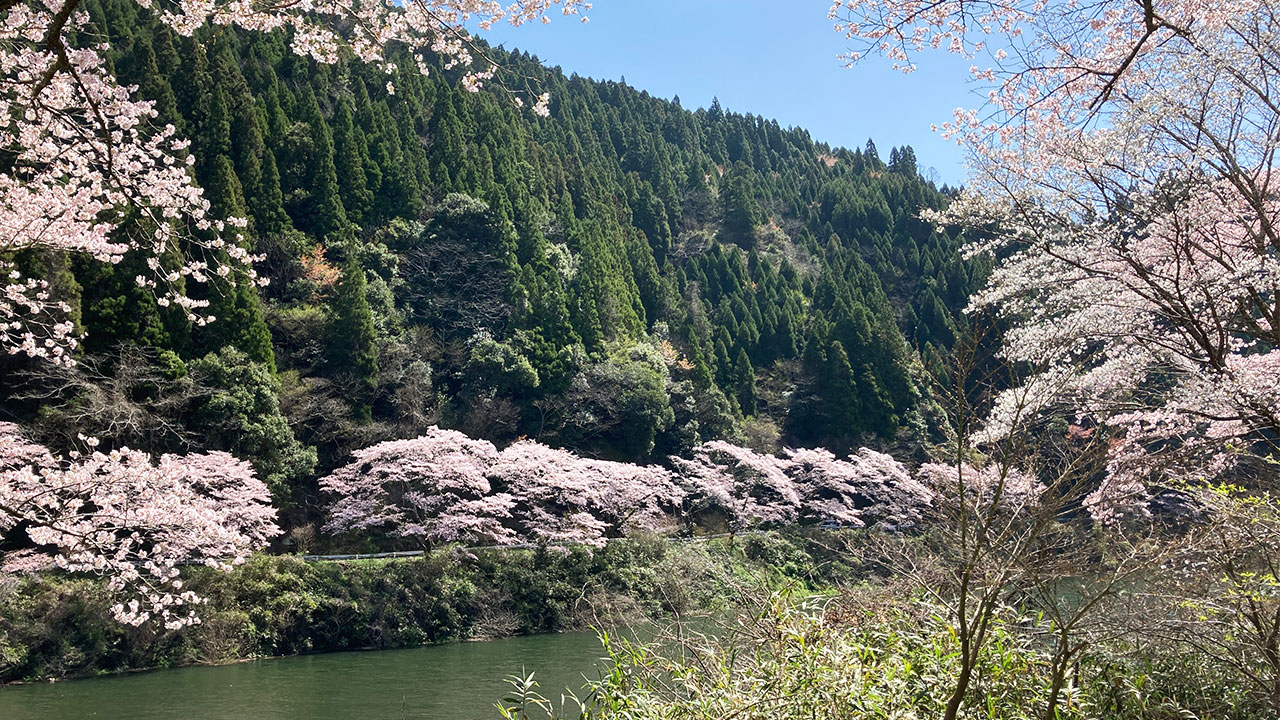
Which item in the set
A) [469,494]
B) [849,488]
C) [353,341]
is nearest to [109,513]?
[469,494]

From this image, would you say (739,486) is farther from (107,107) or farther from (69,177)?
(107,107)

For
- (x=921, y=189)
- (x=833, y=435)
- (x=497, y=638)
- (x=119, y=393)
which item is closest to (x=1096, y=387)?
(x=497, y=638)

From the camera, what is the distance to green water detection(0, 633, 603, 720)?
9.23m

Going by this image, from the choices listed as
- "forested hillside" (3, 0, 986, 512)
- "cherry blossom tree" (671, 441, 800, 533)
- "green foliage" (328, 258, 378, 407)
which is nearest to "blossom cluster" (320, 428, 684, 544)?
"forested hillside" (3, 0, 986, 512)

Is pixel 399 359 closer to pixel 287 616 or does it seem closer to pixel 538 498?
pixel 538 498

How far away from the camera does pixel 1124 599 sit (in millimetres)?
3842

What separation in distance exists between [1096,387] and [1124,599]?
94.3 inches

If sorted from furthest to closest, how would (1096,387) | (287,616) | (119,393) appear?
(119,393), (287,616), (1096,387)

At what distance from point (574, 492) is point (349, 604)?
5981 mm

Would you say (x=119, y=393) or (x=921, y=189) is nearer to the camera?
(x=119, y=393)

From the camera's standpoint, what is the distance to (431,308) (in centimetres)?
Result: 2481

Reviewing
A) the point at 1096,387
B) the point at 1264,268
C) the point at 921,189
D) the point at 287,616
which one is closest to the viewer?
the point at 1264,268

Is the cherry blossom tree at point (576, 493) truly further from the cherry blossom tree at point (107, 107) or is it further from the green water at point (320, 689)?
the cherry blossom tree at point (107, 107)

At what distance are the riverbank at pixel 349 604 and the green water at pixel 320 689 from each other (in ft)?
1.61
